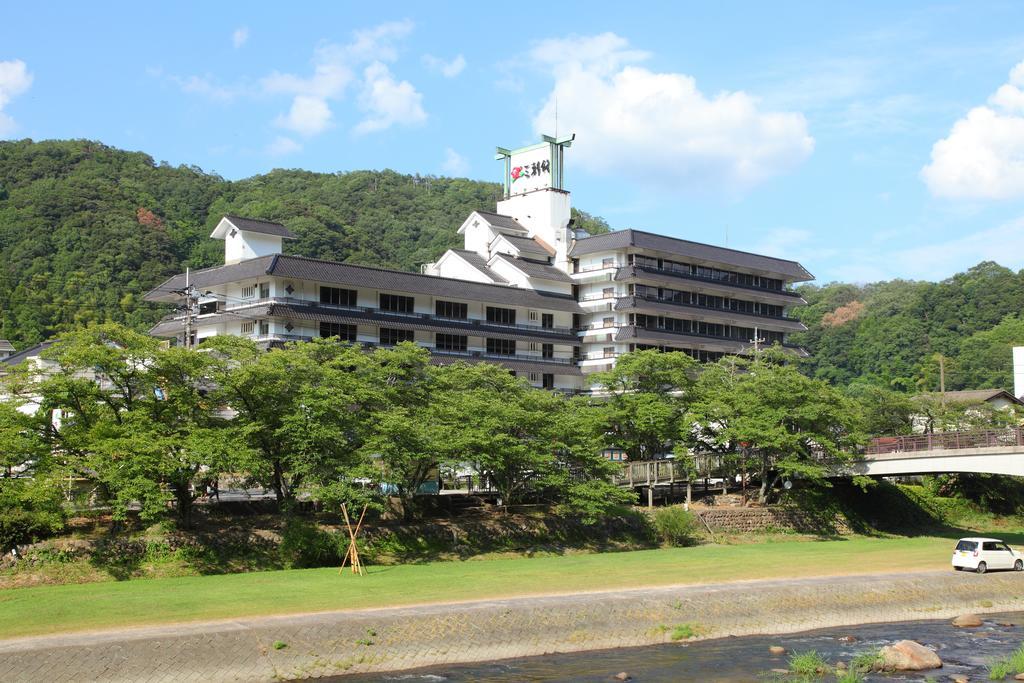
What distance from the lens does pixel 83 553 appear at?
37719mm

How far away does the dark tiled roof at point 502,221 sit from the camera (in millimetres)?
91906

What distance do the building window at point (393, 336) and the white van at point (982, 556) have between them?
40.3 meters

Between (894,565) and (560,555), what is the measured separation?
14.9 meters

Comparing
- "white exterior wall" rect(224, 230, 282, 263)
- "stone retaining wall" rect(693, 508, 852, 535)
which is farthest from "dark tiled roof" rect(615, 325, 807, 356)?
"white exterior wall" rect(224, 230, 282, 263)

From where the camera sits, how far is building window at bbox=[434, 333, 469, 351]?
250 ft

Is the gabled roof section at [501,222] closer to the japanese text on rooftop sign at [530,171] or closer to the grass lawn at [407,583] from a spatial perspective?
the japanese text on rooftop sign at [530,171]

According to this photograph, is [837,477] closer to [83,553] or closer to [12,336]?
[83,553]

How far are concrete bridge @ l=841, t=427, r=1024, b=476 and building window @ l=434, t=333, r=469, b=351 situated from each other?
29012 millimetres

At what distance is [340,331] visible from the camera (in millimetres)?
70688

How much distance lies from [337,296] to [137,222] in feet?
196

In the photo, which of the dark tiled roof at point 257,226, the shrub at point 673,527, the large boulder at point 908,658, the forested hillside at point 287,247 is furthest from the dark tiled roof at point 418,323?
the large boulder at point 908,658

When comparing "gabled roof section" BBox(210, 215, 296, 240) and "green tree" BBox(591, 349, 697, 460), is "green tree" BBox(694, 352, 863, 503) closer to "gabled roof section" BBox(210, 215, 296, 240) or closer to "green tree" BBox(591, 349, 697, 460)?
"green tree" BBox(591, 349, 697, 460)

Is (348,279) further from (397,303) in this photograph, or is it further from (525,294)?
(525,294)

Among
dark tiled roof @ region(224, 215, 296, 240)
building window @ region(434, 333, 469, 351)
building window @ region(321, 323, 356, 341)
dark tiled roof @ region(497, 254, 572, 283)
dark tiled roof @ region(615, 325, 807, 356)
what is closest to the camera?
building window @ region(321, 323, 356, 341)
